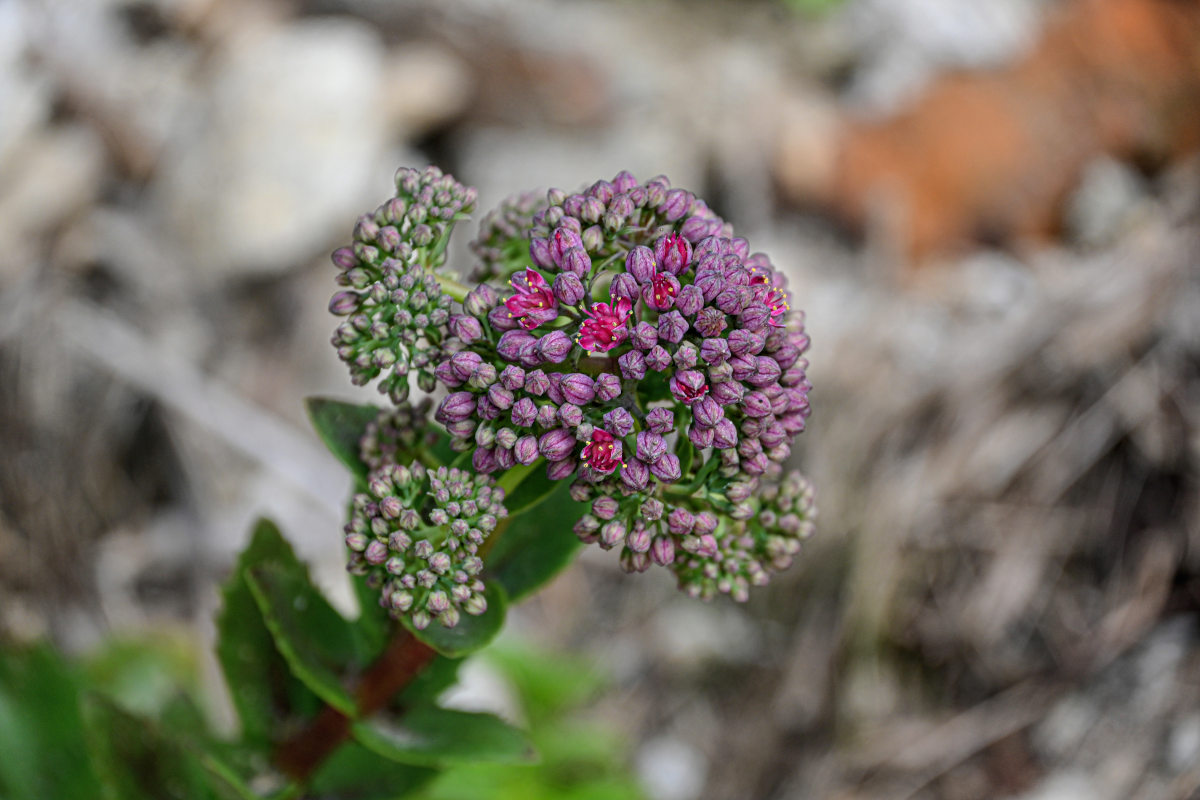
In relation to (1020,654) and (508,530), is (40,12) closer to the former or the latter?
(508,530)

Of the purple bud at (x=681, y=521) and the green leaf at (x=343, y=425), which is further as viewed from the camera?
the green leaf at (x=343, y=425)

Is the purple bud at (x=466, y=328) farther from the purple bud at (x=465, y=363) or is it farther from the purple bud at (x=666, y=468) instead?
the purple bud at (x=666, y=468)

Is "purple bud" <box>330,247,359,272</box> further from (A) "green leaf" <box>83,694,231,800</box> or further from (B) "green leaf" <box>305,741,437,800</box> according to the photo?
(A) "green leaf" <box>83,694,231,800</box>

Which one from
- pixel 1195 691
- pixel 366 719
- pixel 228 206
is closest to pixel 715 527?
pixel 366 719

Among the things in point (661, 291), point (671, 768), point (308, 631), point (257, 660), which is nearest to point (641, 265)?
point (661, 291)

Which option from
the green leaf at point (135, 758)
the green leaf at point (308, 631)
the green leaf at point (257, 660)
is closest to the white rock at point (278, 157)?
the green leaf at point (135, 758)

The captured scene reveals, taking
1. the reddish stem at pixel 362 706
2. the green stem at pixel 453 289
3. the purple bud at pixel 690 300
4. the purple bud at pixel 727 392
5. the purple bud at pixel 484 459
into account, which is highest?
the green stem at pixel 453 289

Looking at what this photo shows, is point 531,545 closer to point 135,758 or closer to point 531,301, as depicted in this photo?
point 531,301
